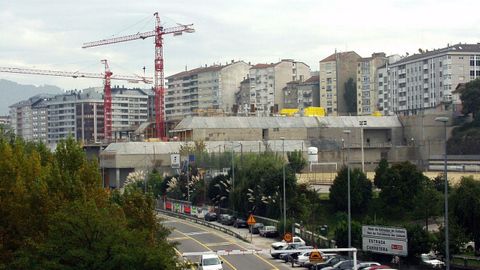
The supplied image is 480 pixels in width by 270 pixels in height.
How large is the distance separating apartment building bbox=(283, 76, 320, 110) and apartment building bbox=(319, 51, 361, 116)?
5503mm

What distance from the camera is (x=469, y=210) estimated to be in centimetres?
5000

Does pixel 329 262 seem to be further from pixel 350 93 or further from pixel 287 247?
pixel 350 93

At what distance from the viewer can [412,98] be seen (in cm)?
16362

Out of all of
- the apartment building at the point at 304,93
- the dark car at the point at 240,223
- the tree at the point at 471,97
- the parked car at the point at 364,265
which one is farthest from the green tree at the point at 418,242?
the apartment building at the point at 304,93

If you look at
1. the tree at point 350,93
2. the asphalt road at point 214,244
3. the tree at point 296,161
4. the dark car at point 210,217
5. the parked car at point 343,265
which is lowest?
the asphalt road at point 214,244

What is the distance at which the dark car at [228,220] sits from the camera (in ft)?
244

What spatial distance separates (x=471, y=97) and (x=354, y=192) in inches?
2344

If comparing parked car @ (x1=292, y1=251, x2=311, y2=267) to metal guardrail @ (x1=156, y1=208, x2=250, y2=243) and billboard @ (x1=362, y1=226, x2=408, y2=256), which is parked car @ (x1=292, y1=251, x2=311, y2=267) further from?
metal guardrail @ (x1=156, y1=208, x2=250, y2=243)

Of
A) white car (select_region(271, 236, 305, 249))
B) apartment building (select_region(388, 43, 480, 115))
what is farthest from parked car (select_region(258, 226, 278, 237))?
apartment building (select_region(388, 43, 480, 115))

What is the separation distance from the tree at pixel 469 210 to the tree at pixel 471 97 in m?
72.8

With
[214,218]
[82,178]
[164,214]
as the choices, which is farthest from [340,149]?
[82,178]

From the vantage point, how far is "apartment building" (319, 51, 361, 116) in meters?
180

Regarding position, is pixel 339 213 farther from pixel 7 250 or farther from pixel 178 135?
pixel 178 135

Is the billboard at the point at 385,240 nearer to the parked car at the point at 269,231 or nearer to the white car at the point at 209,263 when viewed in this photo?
the white car at the point at 209,263
